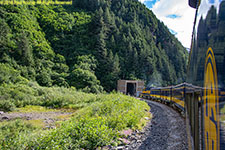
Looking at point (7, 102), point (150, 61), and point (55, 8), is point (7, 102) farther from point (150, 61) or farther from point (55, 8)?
point (55, 8)

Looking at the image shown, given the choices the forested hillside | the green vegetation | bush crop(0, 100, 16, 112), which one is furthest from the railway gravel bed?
the forested hillside

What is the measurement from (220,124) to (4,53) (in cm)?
4591

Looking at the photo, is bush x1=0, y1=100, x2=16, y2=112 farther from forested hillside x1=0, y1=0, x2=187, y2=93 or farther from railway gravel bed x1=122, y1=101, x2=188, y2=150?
railway gravel bed x1=122, y1=101, x2=188, y2=150

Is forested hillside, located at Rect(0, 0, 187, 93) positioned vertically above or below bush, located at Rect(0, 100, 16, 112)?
above

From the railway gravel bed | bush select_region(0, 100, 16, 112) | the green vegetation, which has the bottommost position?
bush select_region(0, 100, 16, 112)

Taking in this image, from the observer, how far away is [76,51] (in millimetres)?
60906

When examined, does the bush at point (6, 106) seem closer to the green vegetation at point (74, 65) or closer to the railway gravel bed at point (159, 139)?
the green vegetation at point (74, 65)

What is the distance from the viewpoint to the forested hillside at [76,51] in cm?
4209

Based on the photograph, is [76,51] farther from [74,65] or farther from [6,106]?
[6,106]

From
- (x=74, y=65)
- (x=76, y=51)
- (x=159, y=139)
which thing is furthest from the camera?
(x=76, y=51)

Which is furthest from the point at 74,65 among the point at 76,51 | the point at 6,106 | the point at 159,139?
the point at 159,139

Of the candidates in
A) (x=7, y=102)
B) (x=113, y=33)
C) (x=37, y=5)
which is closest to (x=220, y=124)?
(x=7, y=102)

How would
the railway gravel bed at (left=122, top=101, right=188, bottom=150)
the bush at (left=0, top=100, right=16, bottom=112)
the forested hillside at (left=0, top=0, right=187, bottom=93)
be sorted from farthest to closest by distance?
the forested hillside at (left=0, top=0, right=187, bottom=93) → the bush at (left=0, top=100, right=16, bottom=112) → the railway gravel bed at (left=122, top=101, right=188, bottom=150)

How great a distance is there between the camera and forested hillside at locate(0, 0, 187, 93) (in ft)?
138
